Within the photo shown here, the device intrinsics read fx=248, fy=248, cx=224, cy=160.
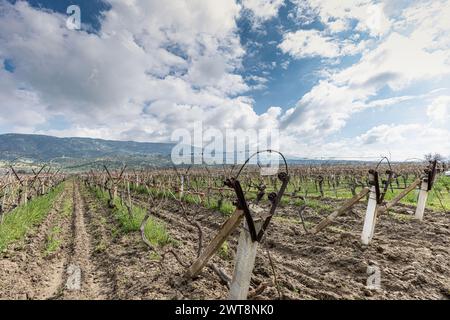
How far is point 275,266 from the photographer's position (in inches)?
218

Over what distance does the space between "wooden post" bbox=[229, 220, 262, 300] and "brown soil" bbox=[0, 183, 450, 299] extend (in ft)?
3.20

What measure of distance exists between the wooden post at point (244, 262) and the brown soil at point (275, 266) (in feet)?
3.20

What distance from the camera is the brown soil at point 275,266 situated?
4355 mm

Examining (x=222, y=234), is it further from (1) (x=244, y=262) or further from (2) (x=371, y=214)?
(2) (x=371, y=214)

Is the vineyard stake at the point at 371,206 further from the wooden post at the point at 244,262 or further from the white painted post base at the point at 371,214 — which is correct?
the wooden post at the point at 244,262

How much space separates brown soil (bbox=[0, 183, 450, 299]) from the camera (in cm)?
436

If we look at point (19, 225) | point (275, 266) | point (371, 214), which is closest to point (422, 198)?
point (371, 214)

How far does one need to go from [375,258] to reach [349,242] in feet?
3.57

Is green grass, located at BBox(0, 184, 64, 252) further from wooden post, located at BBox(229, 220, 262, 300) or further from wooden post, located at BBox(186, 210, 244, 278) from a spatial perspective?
wooden post, located at BBox(229, 220, 262, 300)

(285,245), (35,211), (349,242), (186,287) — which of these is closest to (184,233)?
(285,245)

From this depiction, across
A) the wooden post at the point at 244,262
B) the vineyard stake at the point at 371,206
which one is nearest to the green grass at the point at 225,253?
the wooden post at the point at 244,262

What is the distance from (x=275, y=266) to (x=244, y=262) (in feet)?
9.63

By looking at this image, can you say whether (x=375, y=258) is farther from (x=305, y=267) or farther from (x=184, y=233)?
(x=184, y=233)
